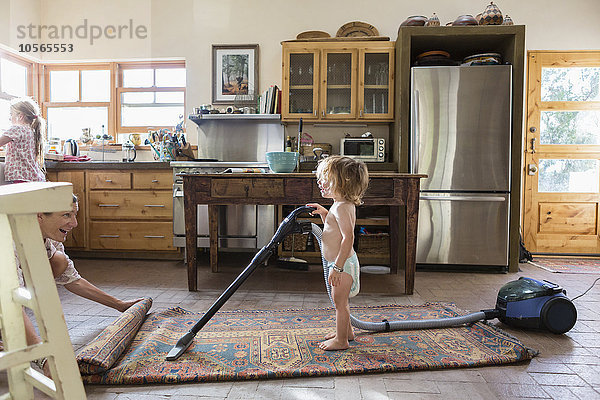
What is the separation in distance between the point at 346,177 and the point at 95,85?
13.9 ft

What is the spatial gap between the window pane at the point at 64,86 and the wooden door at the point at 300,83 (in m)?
2.59

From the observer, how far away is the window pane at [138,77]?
4660mm

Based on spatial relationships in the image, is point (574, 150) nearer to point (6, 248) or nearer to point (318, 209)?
point (318, 209)

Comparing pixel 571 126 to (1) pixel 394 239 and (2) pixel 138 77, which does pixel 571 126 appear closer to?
(1) pixel 394 239

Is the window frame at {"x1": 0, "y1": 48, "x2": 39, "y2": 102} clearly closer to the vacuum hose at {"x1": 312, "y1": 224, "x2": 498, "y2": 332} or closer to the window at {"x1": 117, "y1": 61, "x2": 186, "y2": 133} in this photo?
the window at {"x1": 117, "y1": 61, "x2": 186, "y2": 133}

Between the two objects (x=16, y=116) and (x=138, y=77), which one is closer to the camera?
(x=16, y=116)

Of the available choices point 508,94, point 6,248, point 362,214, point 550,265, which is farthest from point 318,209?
point 550,265

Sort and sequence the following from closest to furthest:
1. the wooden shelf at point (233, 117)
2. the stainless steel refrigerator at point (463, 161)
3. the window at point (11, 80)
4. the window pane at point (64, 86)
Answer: the stainless steel refrigerator at point (463, 161), the wooden shelf at point (233, 117), the window at point (11, 80), the window pane at point (64, 86)

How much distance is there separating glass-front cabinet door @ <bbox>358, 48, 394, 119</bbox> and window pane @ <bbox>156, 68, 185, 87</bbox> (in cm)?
206

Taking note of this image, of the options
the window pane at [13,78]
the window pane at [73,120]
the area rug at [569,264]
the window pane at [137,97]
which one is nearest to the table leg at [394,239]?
the area rug at [569,264]

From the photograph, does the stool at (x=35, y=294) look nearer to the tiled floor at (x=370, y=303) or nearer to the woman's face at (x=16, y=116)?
the tiled floor at (x=370, y=303)

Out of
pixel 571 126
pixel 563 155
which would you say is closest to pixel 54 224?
pixel 563 155

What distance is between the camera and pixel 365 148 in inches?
158

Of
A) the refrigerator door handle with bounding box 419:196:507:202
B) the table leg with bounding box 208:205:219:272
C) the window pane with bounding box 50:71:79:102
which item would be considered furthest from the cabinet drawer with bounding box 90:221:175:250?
the refrigerator door handle with bounding box 419:196:507:202
